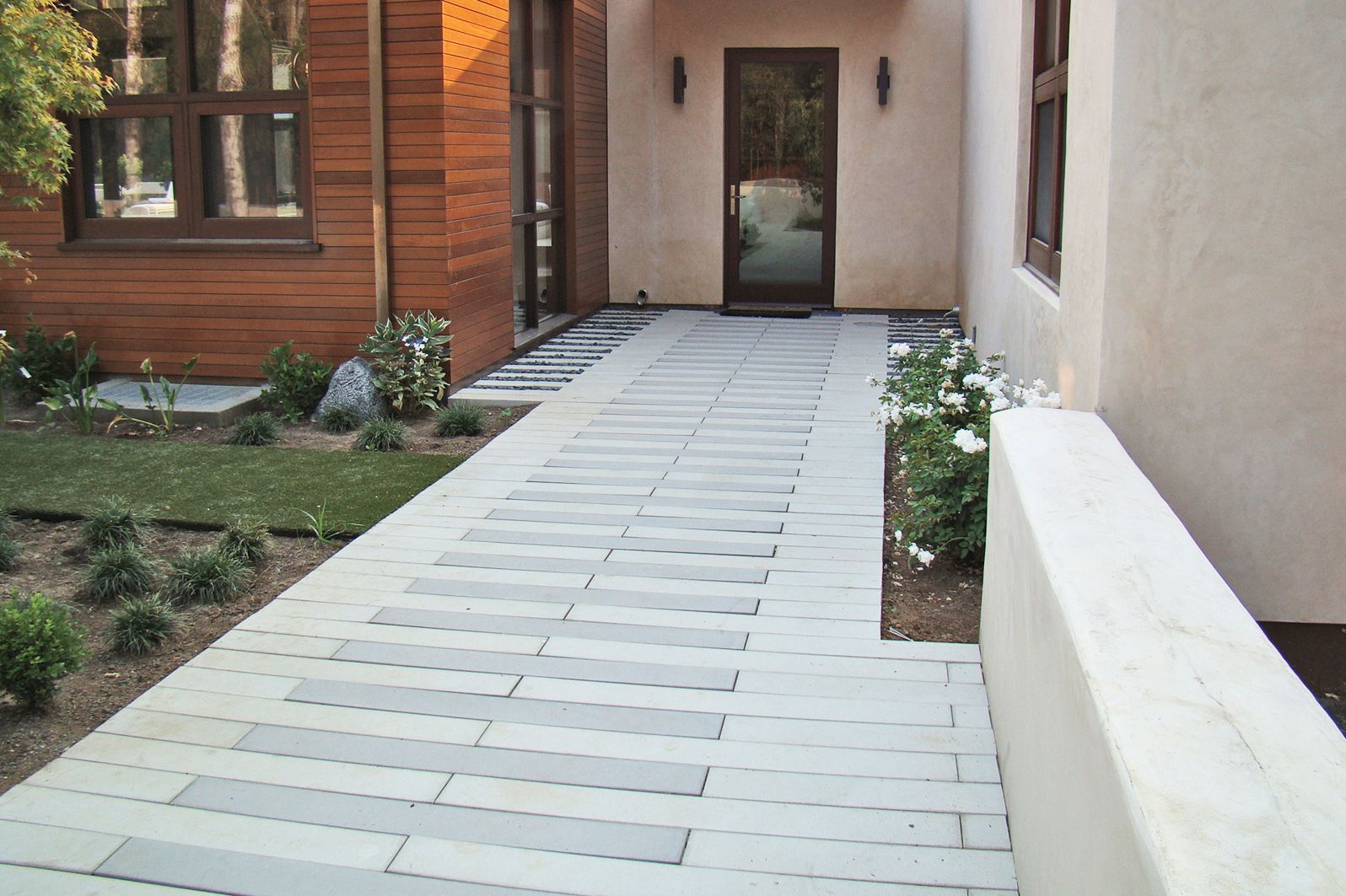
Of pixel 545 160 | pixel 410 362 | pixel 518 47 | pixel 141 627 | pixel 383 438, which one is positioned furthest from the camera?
pixel 545 160

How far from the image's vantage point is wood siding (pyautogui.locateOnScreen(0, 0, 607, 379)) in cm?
737

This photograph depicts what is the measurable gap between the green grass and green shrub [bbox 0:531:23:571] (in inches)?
19.7

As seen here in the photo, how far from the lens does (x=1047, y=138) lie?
564 centimetres

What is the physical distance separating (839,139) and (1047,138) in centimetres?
597

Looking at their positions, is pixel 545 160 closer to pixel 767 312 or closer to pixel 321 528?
pixel 767 312

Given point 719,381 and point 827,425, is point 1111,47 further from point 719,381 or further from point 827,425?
point 719,381

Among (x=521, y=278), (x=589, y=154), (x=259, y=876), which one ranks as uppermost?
(x=589, y=154)

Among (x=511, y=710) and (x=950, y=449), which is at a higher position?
(x=950, y=449)

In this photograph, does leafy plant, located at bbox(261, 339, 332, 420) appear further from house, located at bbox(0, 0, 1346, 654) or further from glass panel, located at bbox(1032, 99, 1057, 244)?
glass panel, located at bbox(1032, 99, 1057, 244)

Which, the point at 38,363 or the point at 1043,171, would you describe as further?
the point at 38,363

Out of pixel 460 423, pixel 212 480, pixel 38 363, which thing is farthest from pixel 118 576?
pixel 38 363

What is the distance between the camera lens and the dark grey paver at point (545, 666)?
363cm

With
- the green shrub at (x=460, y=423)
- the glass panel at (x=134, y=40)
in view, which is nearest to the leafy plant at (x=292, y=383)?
the green shrub at (x=460, y=423)

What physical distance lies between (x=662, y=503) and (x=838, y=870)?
9.34 feet
